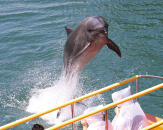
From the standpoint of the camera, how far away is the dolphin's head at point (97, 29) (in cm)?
599

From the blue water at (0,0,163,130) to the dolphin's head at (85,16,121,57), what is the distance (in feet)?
7.76

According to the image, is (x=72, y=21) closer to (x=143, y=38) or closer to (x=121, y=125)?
(x=143, y=38)

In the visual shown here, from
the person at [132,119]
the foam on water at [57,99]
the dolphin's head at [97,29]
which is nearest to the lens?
the person at [132,119]

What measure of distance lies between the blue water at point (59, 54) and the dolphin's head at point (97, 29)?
2364 millimetres

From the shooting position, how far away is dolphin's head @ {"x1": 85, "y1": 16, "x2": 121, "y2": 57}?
5.99 metres

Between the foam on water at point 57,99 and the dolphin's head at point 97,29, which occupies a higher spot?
the dolphin's head at point 97,29

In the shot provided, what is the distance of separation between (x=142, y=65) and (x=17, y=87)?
449cm

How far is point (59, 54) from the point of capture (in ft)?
35.7

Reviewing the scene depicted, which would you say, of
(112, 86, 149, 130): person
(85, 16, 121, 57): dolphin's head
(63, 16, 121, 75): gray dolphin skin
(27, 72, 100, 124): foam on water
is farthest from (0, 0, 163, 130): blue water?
(112, 86, 149, 130): person

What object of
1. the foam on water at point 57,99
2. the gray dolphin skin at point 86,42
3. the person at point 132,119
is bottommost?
the foam on water at point 57,99

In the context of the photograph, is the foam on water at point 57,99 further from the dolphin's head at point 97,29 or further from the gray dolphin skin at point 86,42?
the dolphin's head at point 97,29

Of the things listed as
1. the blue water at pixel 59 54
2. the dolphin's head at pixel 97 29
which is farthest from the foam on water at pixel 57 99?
the dolphin's head at pixel 97 29

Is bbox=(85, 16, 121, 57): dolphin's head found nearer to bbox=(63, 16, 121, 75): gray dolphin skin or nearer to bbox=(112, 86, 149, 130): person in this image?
bbox=(63, 16, 121, 75): gray dolphin skin

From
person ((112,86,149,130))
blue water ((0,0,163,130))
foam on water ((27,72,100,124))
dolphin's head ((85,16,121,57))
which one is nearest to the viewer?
person ((112,86,149,130))
